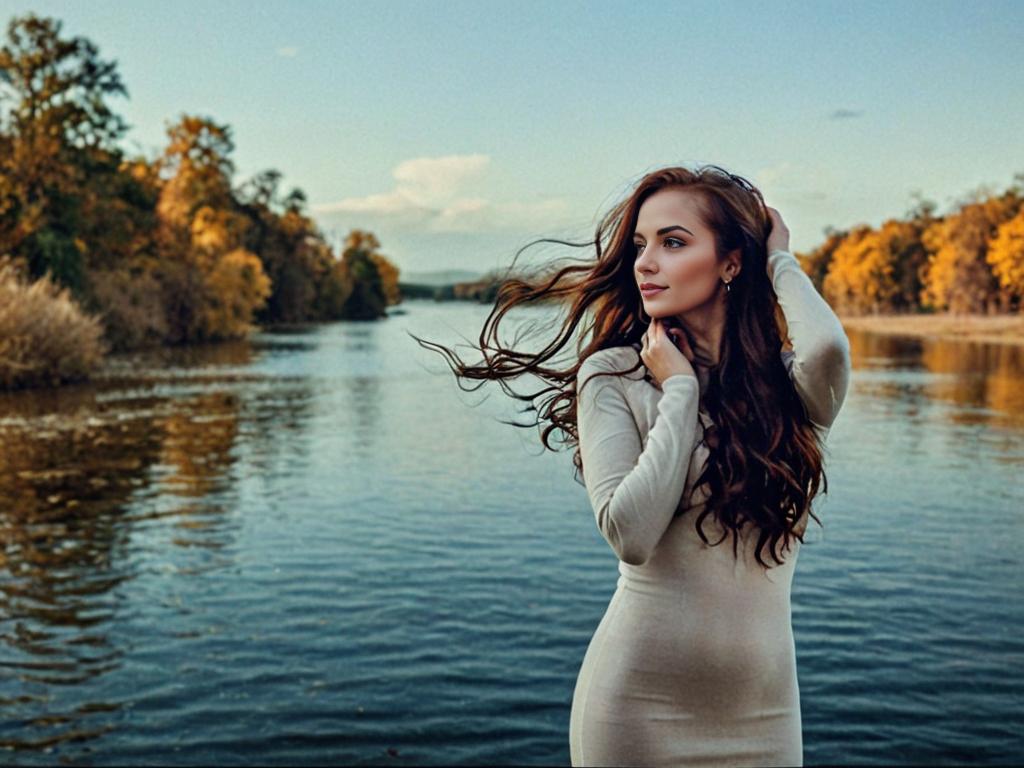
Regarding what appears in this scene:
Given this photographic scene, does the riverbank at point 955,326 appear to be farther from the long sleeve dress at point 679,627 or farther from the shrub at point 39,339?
the long sleeve dress at point 679,627

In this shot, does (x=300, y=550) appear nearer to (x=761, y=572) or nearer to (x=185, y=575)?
(x=185, y=575)

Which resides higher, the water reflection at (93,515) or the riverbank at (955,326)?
the riverbank at (955,326)

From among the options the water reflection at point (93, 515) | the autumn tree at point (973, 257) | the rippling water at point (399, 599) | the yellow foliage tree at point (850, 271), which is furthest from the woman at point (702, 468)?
the yellow foliage tree at point (850, 271)

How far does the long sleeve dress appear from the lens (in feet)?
7.57

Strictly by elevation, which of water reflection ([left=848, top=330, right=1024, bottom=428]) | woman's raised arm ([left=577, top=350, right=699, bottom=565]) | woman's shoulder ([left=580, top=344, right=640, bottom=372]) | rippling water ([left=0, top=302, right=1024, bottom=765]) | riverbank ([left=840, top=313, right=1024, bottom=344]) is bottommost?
rippling water ([left=0, top=302, right=1024, bottom=765])

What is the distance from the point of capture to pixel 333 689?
8125 mm

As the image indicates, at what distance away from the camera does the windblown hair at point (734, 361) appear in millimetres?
2408

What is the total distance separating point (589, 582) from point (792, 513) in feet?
27.7

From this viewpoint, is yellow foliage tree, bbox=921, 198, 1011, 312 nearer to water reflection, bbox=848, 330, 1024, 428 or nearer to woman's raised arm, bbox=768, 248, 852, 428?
water reflection, bbox=848, 330, 1024, 428

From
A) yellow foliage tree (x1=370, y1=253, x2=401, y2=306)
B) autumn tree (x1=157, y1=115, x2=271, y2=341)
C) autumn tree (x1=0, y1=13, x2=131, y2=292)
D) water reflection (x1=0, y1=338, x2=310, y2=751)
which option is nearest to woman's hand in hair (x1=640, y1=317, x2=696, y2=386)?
water reflection (x1=0, y1=338, x2=310, y2=751)

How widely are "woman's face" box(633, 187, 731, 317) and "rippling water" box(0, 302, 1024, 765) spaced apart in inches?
25.8

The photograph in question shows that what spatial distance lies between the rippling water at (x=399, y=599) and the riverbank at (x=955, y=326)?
47573mm

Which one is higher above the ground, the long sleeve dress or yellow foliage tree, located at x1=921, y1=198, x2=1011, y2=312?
yellow foliage tree, located at x1=921, y1=198, x2=1011, y2=312

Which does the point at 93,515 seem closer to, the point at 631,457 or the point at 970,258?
the point at 631,457
